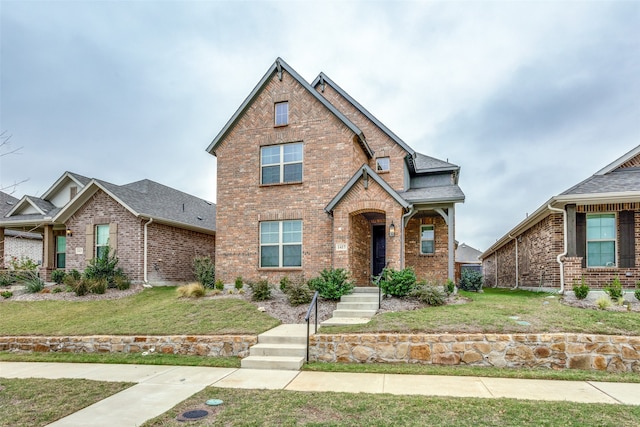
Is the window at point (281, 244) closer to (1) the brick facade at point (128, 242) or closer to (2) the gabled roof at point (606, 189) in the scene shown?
(1) the brick facade at point (128, 242)

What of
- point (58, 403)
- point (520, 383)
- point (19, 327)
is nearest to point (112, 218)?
point (19, 327)

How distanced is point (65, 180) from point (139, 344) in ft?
45.0

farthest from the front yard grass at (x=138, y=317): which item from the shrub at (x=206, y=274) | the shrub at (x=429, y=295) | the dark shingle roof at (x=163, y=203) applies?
the dark shingle roof at (x=163, y=203)

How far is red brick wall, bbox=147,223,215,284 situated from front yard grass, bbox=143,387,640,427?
474 inches

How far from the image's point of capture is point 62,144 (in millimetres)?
17938

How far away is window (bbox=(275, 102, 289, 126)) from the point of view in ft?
47.2

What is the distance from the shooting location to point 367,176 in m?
12.4

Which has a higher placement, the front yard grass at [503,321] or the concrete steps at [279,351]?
the front yard grass at [503,321]

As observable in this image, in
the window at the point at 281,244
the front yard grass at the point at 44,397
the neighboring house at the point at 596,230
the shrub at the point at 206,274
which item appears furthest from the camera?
the shrub at the point at 206,274

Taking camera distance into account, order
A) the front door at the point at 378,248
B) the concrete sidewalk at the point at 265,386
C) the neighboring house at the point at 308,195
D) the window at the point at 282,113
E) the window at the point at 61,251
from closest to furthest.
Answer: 1. the concrete sidewalk at the point at 265,386
2. the neighboring house at the point at 308,195
3. the window at the point at 282,113
4. the front door at the point at 378,248
5. the window at the point at 61,251

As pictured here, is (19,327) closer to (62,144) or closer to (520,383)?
(62,144)

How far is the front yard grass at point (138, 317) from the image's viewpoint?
9.40m

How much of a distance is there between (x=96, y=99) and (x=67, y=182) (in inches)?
216

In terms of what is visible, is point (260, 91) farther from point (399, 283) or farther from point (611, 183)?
point (611, 183)
